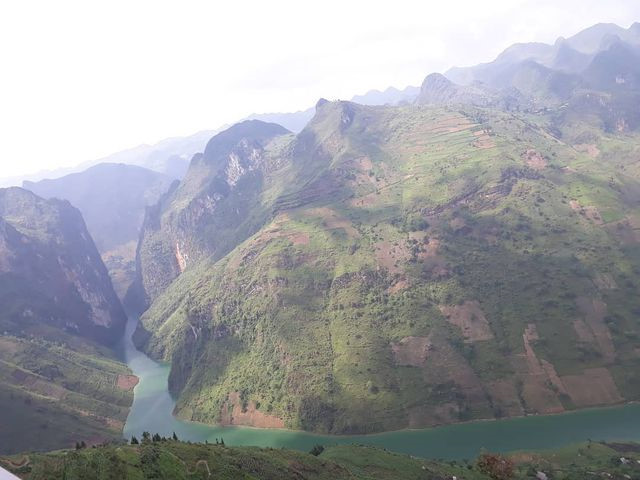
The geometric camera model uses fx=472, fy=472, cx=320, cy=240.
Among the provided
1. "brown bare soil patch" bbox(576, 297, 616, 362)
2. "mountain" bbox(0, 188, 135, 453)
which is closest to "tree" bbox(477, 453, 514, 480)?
"brown bare soil patch" bbox(576, 297, 616, 362)

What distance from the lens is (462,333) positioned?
12862cm

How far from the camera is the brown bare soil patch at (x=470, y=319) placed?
127000mm

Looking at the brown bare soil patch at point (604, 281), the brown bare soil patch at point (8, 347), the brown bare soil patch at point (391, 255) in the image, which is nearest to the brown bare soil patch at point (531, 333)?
the brown bare soil patch at point (604, 281)

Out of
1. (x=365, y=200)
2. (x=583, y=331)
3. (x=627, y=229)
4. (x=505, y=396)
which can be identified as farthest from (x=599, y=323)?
(x=365, y=200)

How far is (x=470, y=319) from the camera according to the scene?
429 ft

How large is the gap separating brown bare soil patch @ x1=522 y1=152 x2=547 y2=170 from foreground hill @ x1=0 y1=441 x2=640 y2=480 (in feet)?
383

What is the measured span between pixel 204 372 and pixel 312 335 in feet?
136

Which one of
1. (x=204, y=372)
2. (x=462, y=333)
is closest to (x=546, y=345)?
(x=462, y=333)

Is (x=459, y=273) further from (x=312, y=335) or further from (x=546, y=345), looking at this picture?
(x=312, y=335)

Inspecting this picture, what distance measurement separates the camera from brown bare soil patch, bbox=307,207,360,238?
172500 mm

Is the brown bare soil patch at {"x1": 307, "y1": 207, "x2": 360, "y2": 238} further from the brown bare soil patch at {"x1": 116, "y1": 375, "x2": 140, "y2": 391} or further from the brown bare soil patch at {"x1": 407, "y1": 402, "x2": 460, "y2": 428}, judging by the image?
the brown bare soil patch at {"x1": 116, "y1": 375, "x2": 140, "y2": 391}

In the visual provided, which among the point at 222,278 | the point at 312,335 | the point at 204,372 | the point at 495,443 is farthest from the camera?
the point at 222,278

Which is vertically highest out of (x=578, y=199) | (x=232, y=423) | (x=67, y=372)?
(x=578, y=199)

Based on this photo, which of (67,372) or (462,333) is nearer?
(462,333)
